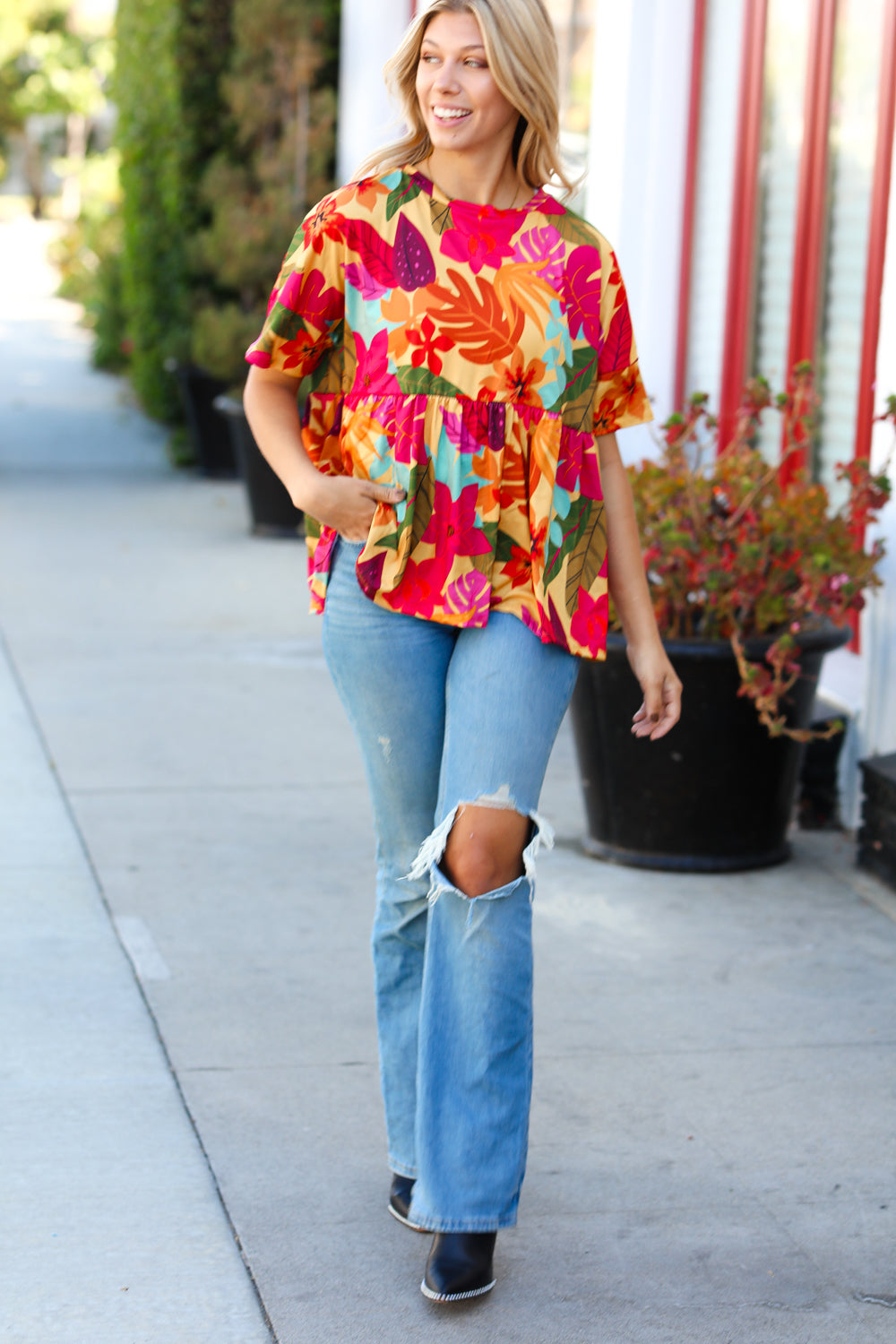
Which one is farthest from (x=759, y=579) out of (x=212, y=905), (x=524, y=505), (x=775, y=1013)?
(x=524, y=505)

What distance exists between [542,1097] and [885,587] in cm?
220

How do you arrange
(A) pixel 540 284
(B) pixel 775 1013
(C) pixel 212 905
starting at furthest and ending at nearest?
(C) pixel 212 905 → (B) pixel 775 1013 → (A) pixel 540 284

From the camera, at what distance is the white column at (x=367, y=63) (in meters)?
10.9

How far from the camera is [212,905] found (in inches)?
175

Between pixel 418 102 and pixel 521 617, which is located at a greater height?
pixel 418 102

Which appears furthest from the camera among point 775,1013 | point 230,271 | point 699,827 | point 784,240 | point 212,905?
point 230,271

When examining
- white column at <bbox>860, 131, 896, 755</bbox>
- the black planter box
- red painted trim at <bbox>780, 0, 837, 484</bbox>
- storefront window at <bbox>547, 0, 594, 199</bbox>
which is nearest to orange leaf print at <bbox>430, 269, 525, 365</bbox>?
the black planter box

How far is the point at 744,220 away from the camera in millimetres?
6695

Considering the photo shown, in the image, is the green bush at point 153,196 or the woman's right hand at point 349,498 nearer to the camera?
the woman's right hand at point 349,498

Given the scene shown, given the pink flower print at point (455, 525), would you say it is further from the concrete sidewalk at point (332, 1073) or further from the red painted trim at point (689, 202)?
the red painted trim at point (689, 202)

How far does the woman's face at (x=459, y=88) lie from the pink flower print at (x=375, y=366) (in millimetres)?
303

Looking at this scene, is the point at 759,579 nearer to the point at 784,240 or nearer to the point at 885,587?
the point at 885,587

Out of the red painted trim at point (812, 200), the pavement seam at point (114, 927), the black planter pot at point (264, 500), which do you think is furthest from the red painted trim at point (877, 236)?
the black planter pot at point (264, 500)

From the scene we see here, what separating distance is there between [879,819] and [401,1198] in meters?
2.25
